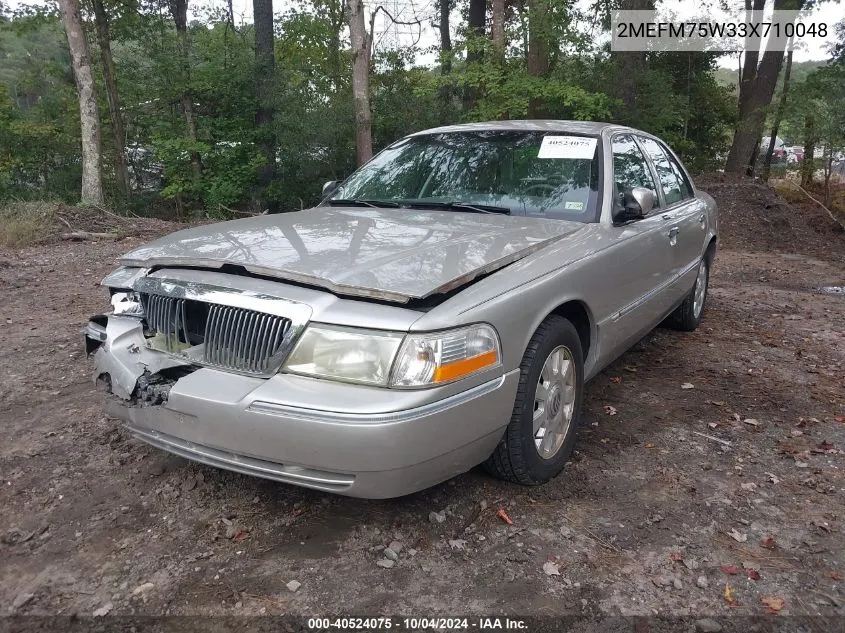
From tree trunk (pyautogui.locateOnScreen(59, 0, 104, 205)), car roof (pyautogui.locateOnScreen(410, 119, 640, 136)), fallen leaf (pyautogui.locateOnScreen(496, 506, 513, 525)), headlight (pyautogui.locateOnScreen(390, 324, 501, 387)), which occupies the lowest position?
fallen leaf (pyautogui.locateOnScreen(496, 506, 513, 525))

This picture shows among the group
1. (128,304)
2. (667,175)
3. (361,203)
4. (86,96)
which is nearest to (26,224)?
(86,96)

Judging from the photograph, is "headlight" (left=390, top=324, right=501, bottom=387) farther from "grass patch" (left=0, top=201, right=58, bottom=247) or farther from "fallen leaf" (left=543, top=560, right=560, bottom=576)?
"grass patch" (left=0, top=201, right=58, bottom=247)

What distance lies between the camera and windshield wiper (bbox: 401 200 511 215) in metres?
3.58

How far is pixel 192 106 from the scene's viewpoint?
1584cm

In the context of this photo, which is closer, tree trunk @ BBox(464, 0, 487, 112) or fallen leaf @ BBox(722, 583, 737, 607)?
fallen leaf @ BBox(722, 583, 737, 607)

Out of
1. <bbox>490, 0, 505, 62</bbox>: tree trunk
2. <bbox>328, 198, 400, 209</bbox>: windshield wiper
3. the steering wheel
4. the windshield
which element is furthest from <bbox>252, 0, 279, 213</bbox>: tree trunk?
the steering wheel

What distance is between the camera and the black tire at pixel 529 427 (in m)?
2.68

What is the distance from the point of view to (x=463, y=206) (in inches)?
143

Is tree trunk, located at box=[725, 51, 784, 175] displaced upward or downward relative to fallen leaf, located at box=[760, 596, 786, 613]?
upward

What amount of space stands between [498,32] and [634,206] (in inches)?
403

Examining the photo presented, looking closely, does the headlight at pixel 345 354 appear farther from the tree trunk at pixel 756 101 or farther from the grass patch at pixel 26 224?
the tree trunk at pixel 756 101

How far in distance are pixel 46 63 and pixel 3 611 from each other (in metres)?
21.2

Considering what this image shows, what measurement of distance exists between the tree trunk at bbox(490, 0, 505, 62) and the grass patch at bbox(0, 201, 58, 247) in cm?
817

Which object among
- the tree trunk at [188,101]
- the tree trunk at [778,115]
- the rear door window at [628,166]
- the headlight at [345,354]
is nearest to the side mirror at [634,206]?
the rear door window at [628,166]
